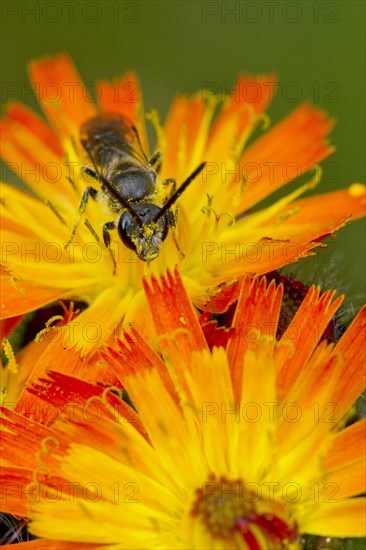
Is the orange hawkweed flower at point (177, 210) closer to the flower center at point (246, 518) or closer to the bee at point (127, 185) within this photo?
the bee at point (127, 185)

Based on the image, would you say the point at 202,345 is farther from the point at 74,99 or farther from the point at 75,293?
the point at 74,99

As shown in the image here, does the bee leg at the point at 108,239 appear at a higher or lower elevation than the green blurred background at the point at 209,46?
lower

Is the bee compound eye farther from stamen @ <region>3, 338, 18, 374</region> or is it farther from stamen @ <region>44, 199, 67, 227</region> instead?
stamen @ <region>3, 338, 18, 374</region>

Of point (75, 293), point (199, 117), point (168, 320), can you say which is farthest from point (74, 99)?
point (168, 320)

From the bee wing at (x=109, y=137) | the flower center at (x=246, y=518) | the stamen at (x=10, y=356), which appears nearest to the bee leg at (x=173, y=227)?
the bee wing at (x=109, y=137)

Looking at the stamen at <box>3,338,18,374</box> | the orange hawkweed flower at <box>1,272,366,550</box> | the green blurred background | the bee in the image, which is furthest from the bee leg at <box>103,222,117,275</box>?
the green blurred background

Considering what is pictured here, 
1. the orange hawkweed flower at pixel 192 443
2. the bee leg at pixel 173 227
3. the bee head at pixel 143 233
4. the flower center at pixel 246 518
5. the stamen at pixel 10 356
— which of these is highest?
the bee leg at pixel 173 227

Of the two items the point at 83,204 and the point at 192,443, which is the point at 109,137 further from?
the point at 192,443

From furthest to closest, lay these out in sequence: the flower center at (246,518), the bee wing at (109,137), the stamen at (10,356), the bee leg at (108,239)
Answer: the bee wing at (109,137) → the bee leg at (108,239) → the stamen at (10,356) → the flower center at (246,518)
